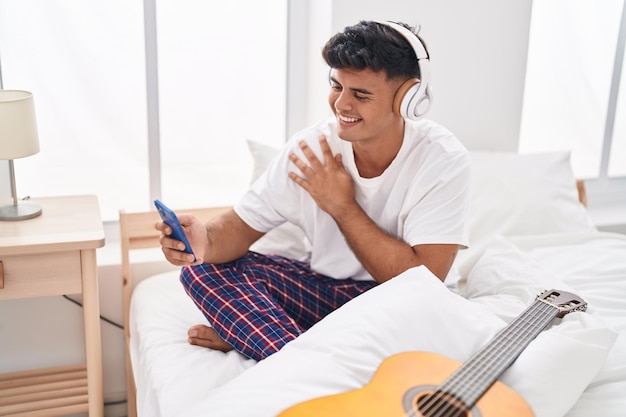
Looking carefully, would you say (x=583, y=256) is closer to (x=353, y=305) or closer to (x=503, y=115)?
(x=503, y=115)

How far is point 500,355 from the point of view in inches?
41.6

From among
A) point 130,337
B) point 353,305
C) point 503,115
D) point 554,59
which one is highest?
point 554,59

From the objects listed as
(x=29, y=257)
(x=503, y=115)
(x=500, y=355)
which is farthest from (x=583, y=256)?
(x=29, y=257)

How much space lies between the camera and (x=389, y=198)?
1.57 meters

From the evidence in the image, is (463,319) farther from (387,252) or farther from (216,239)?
(216,239)

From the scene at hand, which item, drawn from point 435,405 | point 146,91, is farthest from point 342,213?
point 146,91

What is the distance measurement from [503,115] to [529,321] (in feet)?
3.82

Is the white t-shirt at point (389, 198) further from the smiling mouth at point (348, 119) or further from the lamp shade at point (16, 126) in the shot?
the lamp shade at point (16, 126)

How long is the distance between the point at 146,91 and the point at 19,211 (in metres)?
0.55

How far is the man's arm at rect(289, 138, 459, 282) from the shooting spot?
4.85 ft

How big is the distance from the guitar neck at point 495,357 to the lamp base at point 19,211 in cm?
110

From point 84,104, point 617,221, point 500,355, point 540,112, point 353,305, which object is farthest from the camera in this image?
point 540,112

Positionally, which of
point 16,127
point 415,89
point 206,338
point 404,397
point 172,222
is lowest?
point 206,338

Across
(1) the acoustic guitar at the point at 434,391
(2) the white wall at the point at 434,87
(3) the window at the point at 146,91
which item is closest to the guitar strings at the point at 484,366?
(1) the acoustic guitar at the point at 434,391
